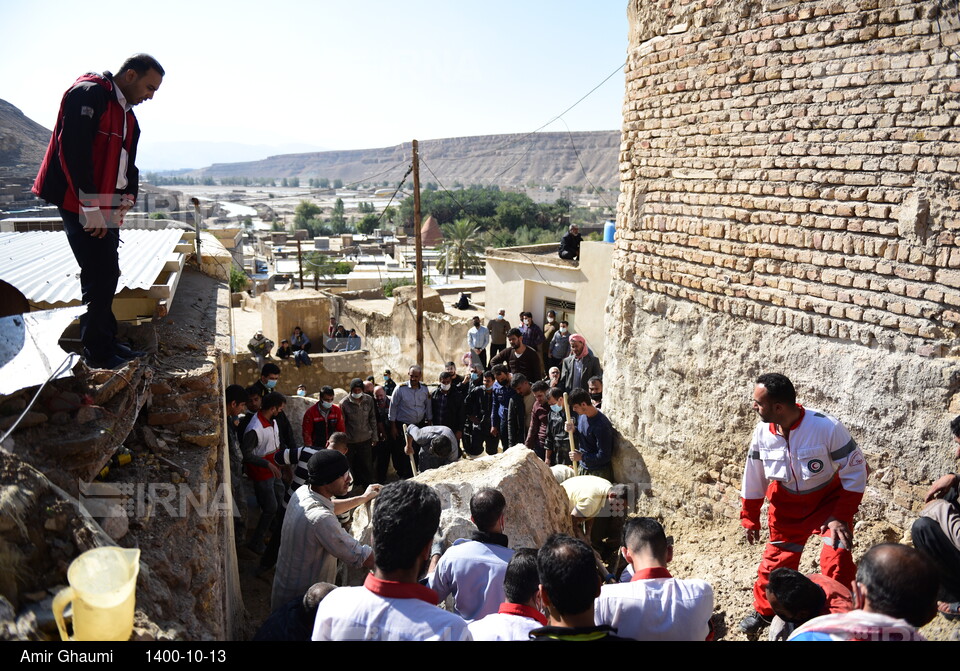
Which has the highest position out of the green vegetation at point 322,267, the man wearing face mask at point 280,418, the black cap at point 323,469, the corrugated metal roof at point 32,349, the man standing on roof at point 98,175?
the man standing on roof at point 98,175

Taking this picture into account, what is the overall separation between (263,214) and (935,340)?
111465mm

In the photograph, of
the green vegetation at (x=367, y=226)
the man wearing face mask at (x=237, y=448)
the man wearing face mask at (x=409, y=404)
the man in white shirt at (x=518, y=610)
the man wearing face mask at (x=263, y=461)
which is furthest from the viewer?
the green vegetation at (x=367, y=226)

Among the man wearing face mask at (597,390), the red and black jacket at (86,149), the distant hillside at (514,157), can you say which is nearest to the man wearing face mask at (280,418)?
the red and black jacket at (86,149)

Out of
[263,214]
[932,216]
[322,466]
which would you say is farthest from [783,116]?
[263,214]

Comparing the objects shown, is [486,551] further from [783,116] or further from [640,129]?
[640,129]

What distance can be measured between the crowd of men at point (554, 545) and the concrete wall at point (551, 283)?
5.08m

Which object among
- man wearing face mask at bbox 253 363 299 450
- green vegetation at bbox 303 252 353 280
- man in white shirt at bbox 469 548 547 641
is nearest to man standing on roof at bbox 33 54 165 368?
man wearing face mask at bbox 253 363 299 450

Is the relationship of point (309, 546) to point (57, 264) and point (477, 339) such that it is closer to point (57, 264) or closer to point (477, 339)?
point (57, 264)

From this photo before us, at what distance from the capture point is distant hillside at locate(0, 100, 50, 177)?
68.4ft

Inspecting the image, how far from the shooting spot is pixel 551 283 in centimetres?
1399

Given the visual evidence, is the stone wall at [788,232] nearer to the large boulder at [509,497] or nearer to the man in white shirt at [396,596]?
the large boulder at [509,497]

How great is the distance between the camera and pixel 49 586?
2307mm

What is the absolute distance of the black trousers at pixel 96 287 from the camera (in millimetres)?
3758

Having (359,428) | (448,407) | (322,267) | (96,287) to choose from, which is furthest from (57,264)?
(322,267)
